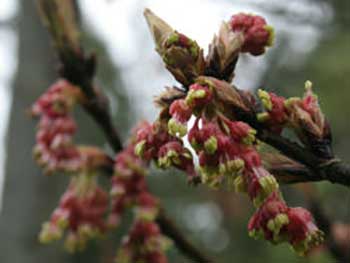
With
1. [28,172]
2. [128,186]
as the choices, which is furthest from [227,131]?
[28,172]

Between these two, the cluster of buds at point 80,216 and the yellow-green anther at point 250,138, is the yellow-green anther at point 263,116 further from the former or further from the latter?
the cluster of buds at point 80,216

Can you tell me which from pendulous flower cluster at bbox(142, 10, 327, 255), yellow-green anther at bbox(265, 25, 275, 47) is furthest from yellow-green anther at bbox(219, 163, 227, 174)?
yellow-green anther at bbox(265, 25, 275, 47)

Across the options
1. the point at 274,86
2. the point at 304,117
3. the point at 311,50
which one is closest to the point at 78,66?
the point at 304,117

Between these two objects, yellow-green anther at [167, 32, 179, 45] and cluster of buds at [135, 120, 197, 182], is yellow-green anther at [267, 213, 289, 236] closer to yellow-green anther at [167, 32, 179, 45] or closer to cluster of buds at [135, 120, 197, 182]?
cluster of buds at [135, 120, 197, 182]

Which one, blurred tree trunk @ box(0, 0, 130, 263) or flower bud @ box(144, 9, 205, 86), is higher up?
flower bud @ box(144, 9, 205, 86)

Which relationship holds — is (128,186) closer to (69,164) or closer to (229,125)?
(69,164)
